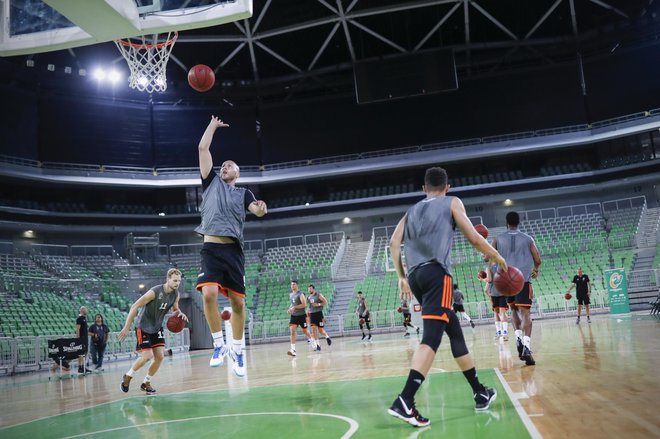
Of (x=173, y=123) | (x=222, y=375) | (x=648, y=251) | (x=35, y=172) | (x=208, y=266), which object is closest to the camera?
(x=208, y=266)

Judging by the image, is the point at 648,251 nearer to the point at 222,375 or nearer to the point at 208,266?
the point at 222,375

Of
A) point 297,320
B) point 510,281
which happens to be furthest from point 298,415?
point 297,320

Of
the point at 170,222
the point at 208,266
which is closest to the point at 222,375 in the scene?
the point at 208,266

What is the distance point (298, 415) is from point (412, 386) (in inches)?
56.0

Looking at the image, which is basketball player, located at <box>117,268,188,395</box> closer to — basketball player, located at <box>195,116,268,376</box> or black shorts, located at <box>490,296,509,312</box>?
basketball player, located at <box>195,116,268,376</box>

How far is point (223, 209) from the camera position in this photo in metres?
7.11

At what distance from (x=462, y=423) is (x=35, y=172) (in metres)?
34.3

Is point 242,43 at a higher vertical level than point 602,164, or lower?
higher

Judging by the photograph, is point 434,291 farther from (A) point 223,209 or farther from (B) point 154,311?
(B) point 154,311

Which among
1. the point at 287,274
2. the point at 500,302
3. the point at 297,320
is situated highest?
the point at 287,274

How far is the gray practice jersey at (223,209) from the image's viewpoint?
708 cm

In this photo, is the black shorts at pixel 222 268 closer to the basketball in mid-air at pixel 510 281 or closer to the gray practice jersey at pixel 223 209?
the gray practice jersey at pixel 223 209

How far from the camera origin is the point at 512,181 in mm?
37938

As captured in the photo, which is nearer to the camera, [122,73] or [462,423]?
[462,423]
